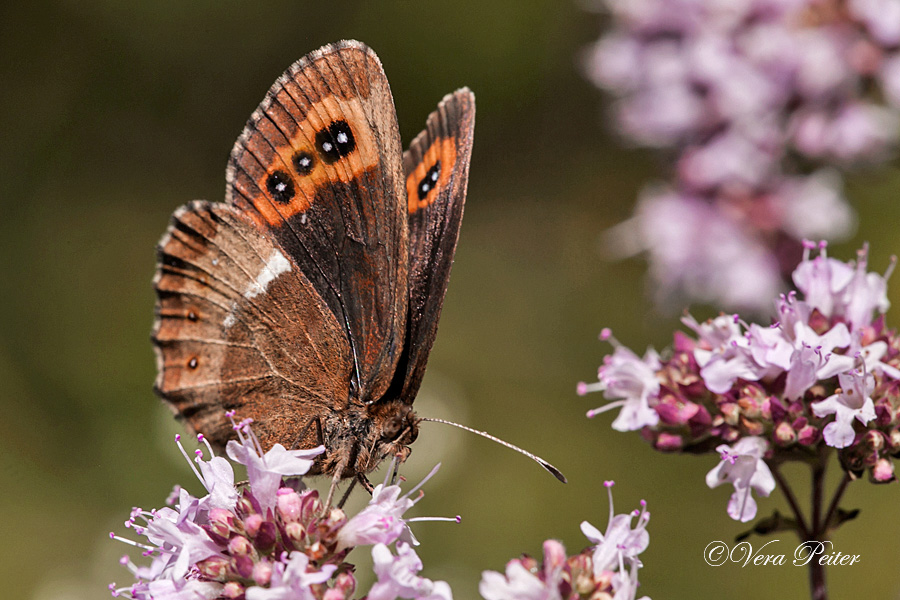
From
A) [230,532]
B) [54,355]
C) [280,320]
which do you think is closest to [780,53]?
[280,320]

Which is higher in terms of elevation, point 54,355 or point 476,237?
point 476,237

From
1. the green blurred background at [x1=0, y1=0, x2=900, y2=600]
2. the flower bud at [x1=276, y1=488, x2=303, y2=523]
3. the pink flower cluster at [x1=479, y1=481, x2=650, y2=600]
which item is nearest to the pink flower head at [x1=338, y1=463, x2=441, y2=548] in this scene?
the flower bud at [x1=276, y1=488, x2=303, y2=523]

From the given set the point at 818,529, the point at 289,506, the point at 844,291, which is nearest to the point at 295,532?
the point at 289,506

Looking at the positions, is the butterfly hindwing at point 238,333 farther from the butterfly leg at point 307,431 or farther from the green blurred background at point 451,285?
the green blurred background at point 451,285

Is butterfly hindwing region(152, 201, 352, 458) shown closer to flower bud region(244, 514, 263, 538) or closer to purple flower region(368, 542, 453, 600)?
flower bud region(244, 514, 263, 538)

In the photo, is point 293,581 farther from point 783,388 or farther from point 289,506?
point 783,388

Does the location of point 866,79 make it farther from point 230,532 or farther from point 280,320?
point 230,532

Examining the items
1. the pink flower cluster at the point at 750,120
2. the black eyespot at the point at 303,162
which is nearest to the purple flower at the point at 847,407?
the black eyespot at the point at 303,162
